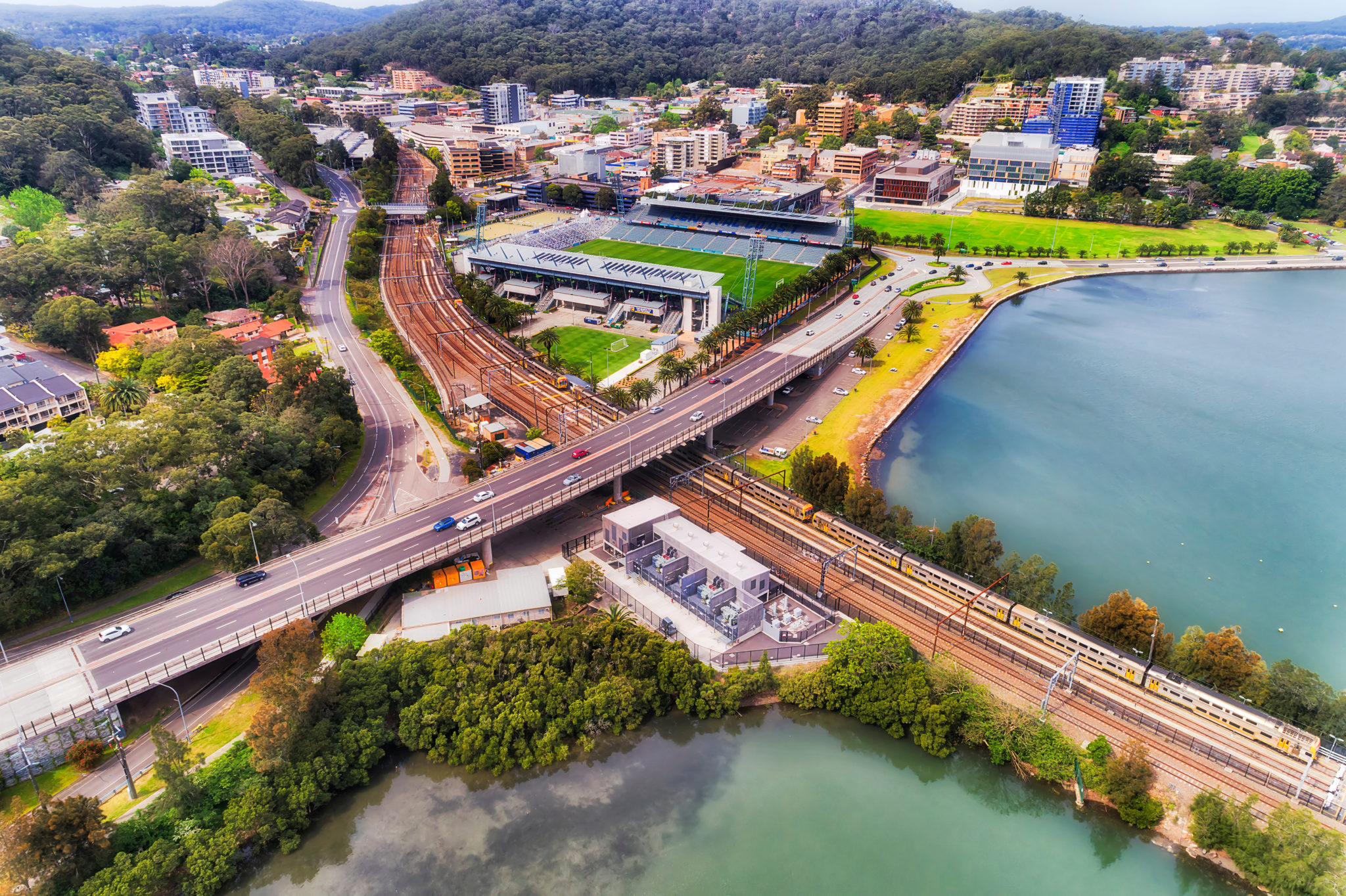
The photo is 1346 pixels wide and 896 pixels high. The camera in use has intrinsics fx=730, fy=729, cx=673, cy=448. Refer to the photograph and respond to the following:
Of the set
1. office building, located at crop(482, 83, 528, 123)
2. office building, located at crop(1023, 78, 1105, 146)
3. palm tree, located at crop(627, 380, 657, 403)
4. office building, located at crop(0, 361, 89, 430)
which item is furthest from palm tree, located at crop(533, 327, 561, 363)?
office building, located at crop(482, 83, 528, 123)

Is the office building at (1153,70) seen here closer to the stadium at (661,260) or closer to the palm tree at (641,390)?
the stadium at (661,260)

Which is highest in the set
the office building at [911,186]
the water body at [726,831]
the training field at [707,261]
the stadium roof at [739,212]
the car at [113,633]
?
the office building at [911,186]

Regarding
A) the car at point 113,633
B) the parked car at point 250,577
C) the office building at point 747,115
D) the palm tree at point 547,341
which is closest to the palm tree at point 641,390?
the palm tree at point 547,341

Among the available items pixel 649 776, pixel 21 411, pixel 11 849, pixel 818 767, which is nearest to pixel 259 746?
pixel 11 849

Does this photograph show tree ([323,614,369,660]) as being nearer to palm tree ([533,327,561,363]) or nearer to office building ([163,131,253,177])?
palm tree ([533,327,561,363])

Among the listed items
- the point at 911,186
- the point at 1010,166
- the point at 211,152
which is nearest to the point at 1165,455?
the point at 911,186

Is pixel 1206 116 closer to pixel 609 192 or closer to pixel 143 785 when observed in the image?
pixel 609 192

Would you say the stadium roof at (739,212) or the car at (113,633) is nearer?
the car at (113,633)
